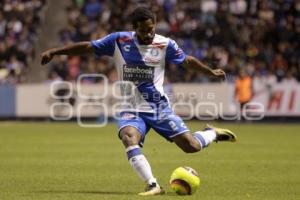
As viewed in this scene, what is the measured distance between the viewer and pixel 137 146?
1010 cm

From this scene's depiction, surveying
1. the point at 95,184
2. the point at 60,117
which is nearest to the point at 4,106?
the point at 60,117

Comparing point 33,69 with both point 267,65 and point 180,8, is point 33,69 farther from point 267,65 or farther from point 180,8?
point 267,65

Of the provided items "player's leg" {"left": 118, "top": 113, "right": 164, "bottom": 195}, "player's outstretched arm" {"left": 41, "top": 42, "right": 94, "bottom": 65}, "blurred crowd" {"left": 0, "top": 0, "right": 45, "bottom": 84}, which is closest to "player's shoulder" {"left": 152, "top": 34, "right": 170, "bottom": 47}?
"player's outstretched arm" {"left": 41, "top": 42, "right": 94, "bottom": 65}

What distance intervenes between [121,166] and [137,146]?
4265 mm

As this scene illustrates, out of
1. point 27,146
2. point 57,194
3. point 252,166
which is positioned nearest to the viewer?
point 57,194

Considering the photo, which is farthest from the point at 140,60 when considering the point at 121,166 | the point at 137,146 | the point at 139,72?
the point at 121,166

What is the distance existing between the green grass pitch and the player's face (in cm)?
179

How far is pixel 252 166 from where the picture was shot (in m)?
14.2

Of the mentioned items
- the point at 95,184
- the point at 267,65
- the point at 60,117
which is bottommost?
the point at 60,117

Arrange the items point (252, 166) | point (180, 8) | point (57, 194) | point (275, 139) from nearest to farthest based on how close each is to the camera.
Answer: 1. point (57, 194)
2. point (252, 166)
3. point (275, 139)
4. point (180, 8)

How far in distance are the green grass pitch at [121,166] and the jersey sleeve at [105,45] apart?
5.40ft

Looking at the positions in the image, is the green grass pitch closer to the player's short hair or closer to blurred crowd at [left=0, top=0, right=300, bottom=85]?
the player's short hair

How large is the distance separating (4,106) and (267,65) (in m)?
8.74

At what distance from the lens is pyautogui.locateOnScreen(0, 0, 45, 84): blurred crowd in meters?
32.3
